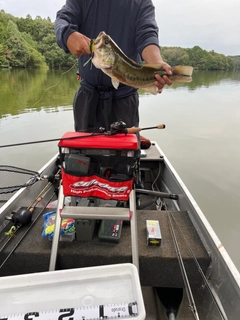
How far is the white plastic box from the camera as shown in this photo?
911mm

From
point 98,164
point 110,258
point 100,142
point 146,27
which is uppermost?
point 146,27

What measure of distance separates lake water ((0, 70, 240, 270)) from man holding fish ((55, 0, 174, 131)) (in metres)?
1.43

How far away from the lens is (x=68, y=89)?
17375 millimetres

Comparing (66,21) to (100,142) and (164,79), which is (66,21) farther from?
(100,142)

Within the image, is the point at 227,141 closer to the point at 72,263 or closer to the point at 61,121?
the point at 61,121

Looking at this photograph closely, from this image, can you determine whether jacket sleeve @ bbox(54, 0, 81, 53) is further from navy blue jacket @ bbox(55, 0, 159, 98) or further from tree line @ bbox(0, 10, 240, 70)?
tree line @ bbox(0, 10, 240, 70)

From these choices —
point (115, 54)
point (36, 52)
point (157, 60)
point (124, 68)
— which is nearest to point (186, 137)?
point (157, 60)

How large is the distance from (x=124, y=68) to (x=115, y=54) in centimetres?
12

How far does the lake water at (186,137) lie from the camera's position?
4.55 meters

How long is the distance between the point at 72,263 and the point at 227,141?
7.89 m

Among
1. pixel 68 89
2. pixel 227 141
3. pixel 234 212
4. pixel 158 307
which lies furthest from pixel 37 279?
pixel 68 89

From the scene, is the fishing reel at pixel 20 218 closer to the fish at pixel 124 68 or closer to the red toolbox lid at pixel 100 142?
the red toolbox lid at pixel 100 142

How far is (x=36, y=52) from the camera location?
21.1m

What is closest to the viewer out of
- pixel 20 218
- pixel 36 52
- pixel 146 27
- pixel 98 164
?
pixel 98 164
